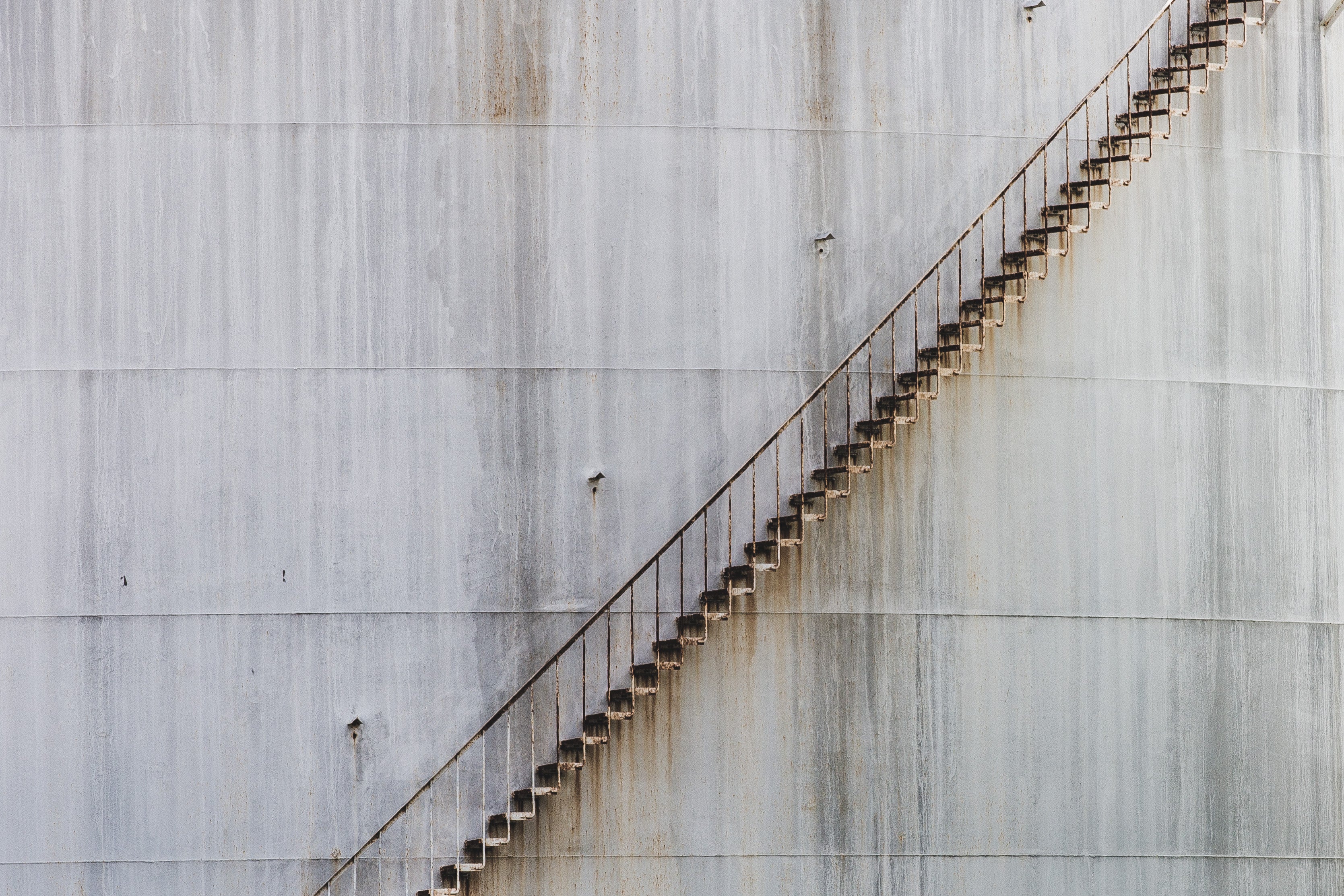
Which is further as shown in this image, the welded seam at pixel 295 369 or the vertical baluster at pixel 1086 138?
the vertical baluster at pixel 1086 138

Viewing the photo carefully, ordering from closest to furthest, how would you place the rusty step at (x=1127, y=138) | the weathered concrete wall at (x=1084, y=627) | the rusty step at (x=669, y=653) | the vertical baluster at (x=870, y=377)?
the rusty step at (x=669, y=653)
the weathered concrete wall at (x=1084, y=627)
the rusty step at (x=1127, y=138)
the vertical baluster at (x=870, y=377)

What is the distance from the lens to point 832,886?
13.4m

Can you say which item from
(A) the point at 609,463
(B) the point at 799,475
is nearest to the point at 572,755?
(A) the point at 609,463

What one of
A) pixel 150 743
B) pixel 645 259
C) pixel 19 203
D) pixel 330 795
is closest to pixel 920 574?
pixel 645 259

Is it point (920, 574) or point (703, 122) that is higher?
point (703, 122)

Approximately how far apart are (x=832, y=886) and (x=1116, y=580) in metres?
4.57

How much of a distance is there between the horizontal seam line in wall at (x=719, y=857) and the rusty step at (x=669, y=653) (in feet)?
6.74

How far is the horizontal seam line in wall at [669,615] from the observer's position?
1338 cm

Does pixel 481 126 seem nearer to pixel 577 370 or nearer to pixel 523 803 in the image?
pixel 577 370

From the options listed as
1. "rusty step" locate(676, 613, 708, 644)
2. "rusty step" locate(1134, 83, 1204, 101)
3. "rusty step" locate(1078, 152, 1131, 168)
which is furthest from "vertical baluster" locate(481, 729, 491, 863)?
"rusty step" locate(1134, 83, 1204, 101)

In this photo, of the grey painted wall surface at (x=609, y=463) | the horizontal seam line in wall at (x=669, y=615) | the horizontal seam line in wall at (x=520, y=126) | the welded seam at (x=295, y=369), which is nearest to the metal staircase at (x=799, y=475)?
the grey painted wall surface at (x=609, y=463)

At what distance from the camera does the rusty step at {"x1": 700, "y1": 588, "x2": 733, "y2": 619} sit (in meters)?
13.2

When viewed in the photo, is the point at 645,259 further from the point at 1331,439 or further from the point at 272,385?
the point at 1331,439

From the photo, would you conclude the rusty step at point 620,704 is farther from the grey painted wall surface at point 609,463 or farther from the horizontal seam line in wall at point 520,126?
the horizontal seam line in wall at point 520,126
